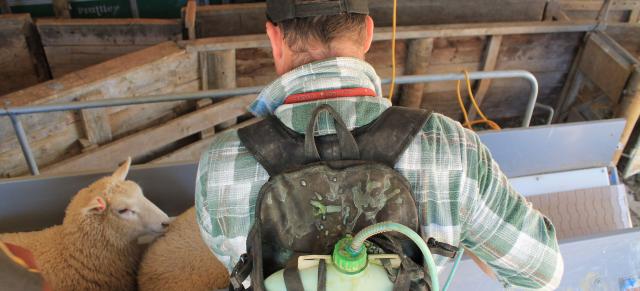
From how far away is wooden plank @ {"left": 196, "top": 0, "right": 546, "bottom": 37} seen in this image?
12.8 feet

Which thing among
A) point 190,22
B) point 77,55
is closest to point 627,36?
point 190,22

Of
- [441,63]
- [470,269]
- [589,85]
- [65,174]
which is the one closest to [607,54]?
[589,85]

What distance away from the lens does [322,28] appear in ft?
2.97

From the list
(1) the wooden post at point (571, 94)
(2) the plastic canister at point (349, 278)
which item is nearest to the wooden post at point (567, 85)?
(1) the wooden post at point (571, 94)

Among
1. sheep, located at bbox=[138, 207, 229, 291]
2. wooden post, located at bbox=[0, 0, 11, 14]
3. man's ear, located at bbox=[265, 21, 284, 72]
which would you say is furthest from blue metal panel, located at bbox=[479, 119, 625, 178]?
wooden post, located at bbox=[0, 0, 11, 14]

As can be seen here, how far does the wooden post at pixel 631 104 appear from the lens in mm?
3504

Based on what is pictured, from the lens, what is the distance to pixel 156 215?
2053 mm

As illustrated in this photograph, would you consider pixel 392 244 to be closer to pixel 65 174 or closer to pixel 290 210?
pixel 290 210

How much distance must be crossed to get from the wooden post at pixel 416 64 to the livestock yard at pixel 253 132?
2 centimetres

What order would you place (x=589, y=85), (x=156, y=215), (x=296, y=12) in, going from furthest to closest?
(x=589, y=85)
(x=156, y=215)
(x=296, y=12)

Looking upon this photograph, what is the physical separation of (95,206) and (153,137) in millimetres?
1731

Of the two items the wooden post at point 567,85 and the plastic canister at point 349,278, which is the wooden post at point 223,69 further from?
the wooden post at point 567,85

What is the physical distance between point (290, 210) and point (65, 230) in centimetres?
149

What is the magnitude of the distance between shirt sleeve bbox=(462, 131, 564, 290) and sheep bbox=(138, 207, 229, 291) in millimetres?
1129
